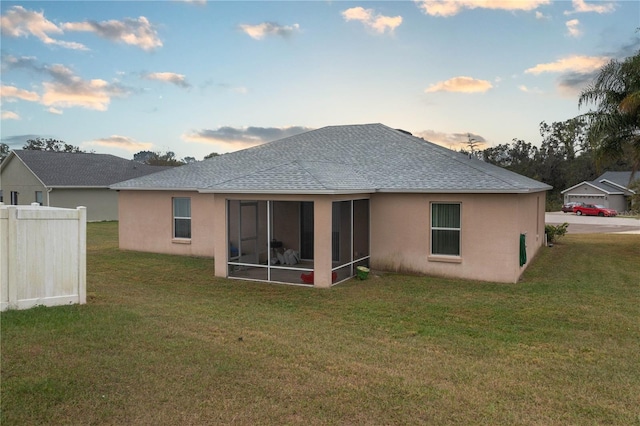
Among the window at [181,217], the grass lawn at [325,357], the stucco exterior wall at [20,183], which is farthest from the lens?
the stucco exterior wall at [20,183]

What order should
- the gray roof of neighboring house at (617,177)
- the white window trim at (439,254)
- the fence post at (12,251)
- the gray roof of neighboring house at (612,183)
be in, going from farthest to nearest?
the gray roof of neighboring house at (617,177) < the gray roof of neighboring house at (612,183) < the white window trim at (439,254) < the fence post at (12,251)

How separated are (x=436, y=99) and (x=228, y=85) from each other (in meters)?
10.5

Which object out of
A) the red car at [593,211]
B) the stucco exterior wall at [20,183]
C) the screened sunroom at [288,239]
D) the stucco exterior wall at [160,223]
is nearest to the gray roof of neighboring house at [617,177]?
the red car at [593,211]

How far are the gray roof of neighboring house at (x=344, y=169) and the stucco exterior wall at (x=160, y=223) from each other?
1.73 feet

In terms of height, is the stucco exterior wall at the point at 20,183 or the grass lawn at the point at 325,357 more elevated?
the stucco exterior wall at the point at 20,183

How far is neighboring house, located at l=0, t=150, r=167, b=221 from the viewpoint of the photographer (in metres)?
35.0

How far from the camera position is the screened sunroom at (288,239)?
1443 centimetres

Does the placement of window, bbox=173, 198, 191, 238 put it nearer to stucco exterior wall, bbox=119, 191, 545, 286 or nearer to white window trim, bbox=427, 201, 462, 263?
stucco exterior wall, bbox=119, 191, 545, 286

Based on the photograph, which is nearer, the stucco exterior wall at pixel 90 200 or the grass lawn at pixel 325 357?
the grass lawn at pixel 325 357

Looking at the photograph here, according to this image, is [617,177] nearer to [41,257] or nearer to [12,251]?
[41,257]

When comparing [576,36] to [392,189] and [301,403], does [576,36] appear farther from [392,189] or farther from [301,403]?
[301,403]

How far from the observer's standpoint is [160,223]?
1847 cm

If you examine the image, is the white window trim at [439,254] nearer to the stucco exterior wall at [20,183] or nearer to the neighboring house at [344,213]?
the neighboring house at [344,213]

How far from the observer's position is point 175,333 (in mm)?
7723
